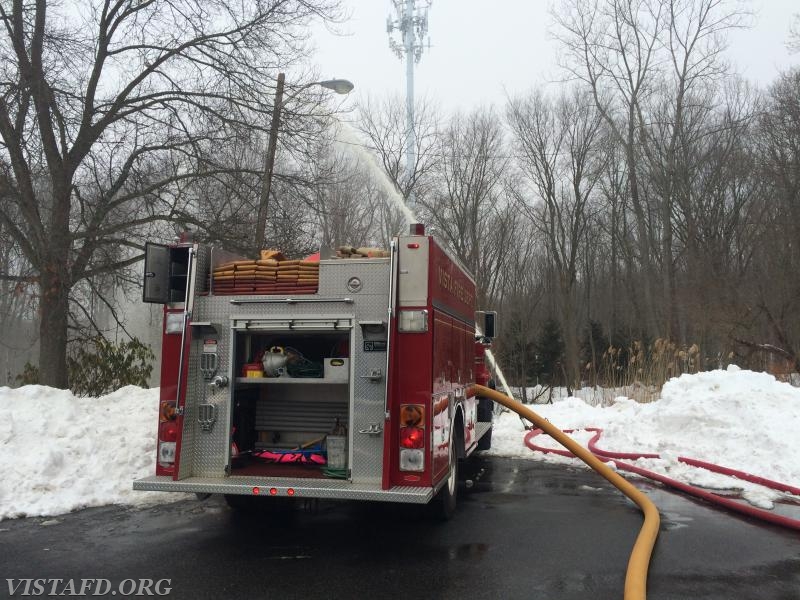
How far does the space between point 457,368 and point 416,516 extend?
5.25 ft

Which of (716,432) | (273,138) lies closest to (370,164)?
(273,138)

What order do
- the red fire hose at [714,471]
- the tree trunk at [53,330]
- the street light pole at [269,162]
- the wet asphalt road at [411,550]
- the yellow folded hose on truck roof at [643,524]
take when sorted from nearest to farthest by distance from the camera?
the yellow folded hose on truck roof at [643,524], the wet asphalt road at [411,550], the red fire hose at [714,471], the tree trunk at [53,330], the street light pole at [269,162]

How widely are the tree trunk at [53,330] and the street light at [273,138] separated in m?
3.37

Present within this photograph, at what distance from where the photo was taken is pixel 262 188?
12.3 metres

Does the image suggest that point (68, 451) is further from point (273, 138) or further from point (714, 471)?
point (714, 471)

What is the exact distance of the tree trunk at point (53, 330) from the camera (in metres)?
10.8

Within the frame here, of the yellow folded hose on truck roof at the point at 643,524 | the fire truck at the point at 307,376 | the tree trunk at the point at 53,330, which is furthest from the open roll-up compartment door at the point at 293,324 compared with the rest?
the tree trunk at the point at 53,330

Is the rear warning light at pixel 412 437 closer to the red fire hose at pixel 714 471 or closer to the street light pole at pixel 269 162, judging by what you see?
the red fire hose at pixel 714 471

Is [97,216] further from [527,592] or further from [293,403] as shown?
[527,592]

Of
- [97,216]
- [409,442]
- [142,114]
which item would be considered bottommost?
[409,442]

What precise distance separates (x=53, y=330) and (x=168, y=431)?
6497mm

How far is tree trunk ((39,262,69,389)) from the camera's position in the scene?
1080 cm

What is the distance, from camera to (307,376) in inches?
247

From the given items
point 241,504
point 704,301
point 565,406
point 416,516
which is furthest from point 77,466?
point 704,301
